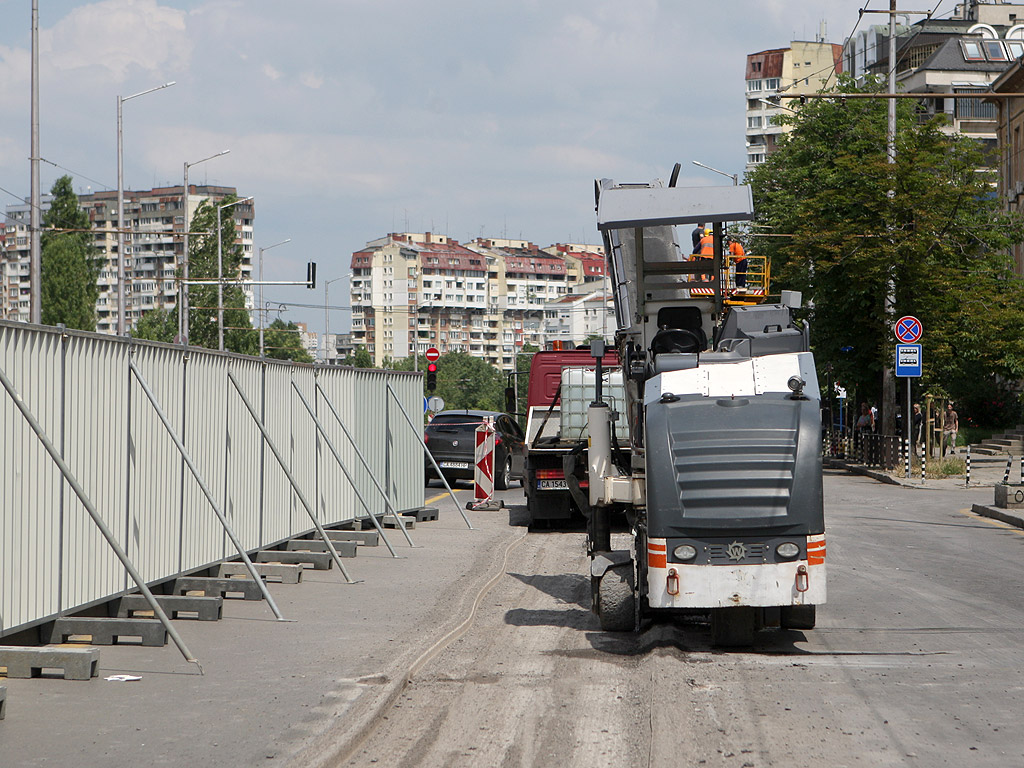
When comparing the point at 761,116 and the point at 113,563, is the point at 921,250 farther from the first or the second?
the point at 761,116

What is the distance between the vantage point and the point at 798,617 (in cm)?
1037

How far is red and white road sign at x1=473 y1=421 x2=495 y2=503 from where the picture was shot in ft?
73.9

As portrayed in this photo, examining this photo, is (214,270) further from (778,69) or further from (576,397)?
(778,69)

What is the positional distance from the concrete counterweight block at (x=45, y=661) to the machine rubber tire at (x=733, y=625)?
450cm

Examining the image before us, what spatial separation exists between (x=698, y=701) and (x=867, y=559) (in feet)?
29.6

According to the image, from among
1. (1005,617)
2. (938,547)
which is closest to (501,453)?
(938,547)

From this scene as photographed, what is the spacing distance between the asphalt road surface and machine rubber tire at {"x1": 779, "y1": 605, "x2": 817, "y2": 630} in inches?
5.3

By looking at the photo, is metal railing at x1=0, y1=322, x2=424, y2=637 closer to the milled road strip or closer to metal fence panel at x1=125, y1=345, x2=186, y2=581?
metal fence panel at x1=125, y1=345, x2=186, y2=581

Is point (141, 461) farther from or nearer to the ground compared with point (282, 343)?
nearer to the ground

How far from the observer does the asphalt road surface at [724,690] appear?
6.78m

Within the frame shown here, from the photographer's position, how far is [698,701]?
25.9 feet

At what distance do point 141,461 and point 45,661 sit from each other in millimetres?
2902

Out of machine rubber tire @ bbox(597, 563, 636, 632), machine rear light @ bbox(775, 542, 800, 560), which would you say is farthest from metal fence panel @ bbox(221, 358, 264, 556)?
machine rear light @ bbox(775, 542, 800, 560)

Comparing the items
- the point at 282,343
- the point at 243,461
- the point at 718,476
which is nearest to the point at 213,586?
the point at 243,461
